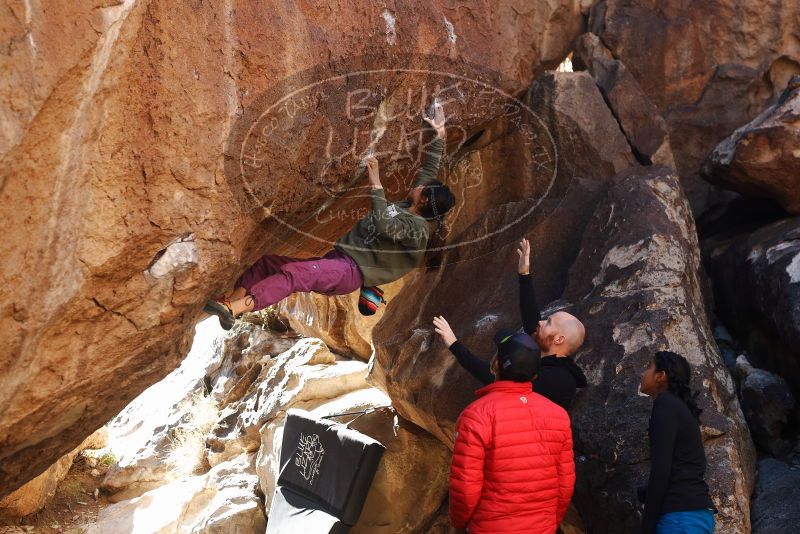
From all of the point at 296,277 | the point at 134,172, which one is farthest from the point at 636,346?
the point at 134,172

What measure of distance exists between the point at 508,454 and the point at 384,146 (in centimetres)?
228

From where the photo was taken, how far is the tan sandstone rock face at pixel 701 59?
5.91m

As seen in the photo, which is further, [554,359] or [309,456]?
[309,456]

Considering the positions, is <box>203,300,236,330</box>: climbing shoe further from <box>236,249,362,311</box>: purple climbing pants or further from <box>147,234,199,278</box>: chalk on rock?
<box>147,234,199,278</box>: chalk on rock

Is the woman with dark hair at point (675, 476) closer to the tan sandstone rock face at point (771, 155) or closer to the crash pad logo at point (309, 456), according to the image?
the tan sandstone rock face at point (771, 155)

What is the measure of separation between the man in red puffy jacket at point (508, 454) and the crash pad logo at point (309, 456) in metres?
3.21

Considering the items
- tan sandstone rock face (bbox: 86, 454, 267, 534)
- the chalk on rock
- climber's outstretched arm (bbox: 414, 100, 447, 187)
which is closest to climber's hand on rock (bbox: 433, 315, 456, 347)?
climber's outstretched arm (bbox: 414, 100, 447, 187)

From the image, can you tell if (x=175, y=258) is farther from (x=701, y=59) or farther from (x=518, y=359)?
(x=701, y=59)

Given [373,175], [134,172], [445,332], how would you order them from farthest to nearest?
[373,175]
[445,332]
[134,172]

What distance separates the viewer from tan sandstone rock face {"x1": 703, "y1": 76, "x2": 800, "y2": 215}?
15.2 ft

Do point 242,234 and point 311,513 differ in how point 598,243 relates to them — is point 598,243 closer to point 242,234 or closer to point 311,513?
point 242,234

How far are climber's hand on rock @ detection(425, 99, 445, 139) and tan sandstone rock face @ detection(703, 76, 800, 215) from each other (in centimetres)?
195

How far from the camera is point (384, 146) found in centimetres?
450

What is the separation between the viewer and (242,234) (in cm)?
371
